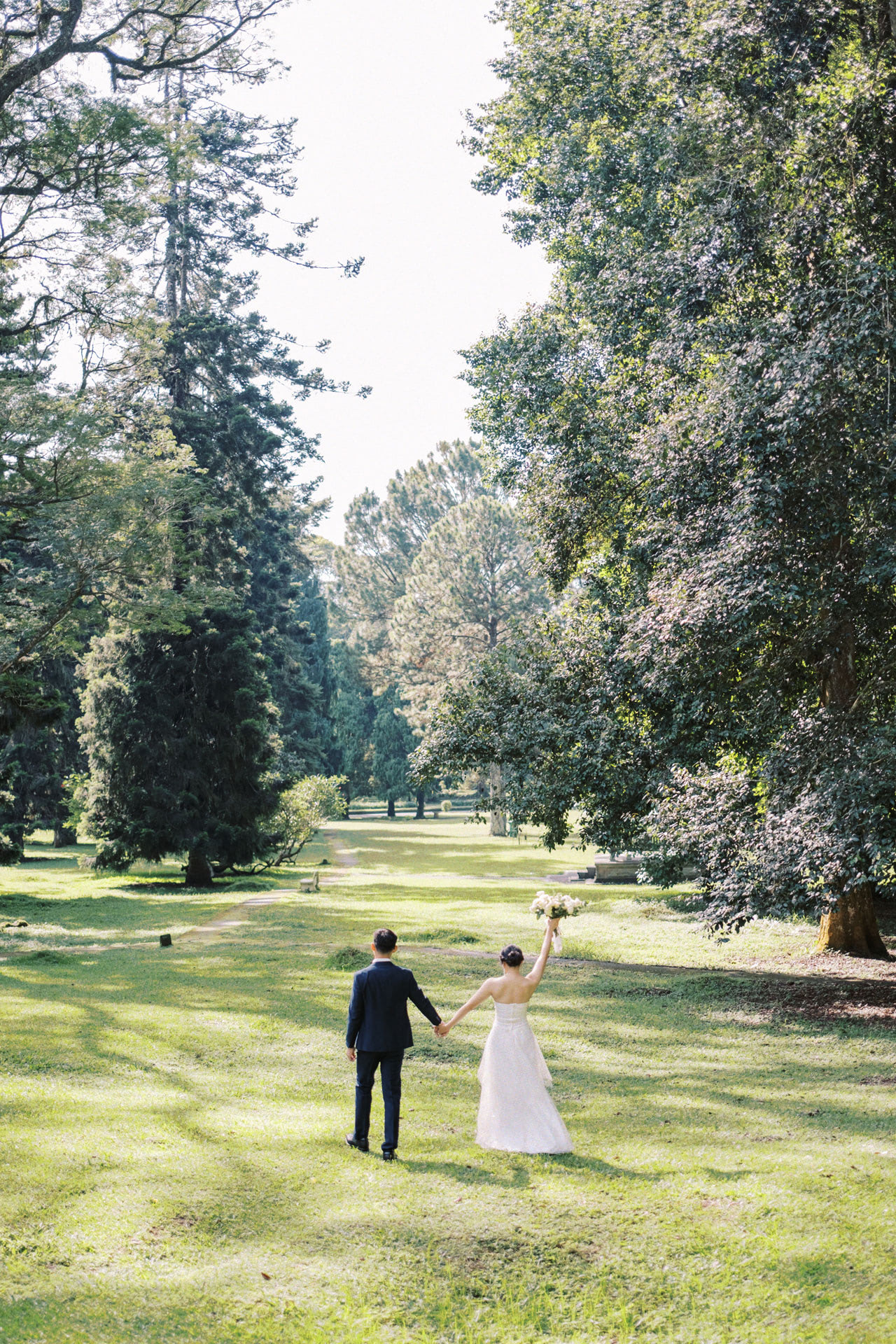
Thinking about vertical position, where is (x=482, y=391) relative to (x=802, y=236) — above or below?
above

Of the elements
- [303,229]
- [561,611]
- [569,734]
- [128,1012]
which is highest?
[303,229]

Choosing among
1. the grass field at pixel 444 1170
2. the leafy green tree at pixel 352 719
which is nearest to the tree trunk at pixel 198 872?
the grass field at pixel 444 1170

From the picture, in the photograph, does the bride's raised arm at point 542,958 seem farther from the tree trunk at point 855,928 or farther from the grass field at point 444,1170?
the tree trunk at point 855,928

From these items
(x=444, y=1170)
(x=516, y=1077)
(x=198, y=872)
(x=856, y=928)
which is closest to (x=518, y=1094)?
(x=516, y=1077)

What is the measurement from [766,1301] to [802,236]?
992 cm

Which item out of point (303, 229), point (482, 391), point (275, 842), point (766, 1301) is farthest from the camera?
point (275, 842)

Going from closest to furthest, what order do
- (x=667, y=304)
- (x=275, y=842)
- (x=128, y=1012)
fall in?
(x=128, y=1012), (x=667, y=304), (x=275, y=842)

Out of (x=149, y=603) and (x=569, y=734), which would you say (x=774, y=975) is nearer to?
(x=569, y=734)

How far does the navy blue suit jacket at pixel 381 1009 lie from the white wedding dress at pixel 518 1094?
0.60m

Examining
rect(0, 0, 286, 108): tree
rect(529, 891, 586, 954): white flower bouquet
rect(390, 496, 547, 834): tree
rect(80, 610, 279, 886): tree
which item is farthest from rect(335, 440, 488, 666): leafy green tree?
rect(529, 891, 586, 954): white flower bouquet

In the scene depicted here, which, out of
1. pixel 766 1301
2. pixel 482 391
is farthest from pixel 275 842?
pixel 766 1301

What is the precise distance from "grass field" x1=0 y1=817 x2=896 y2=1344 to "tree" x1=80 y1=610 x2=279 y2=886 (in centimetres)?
→ 1416

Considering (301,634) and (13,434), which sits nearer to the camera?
(13,434)

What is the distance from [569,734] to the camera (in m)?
16.0
